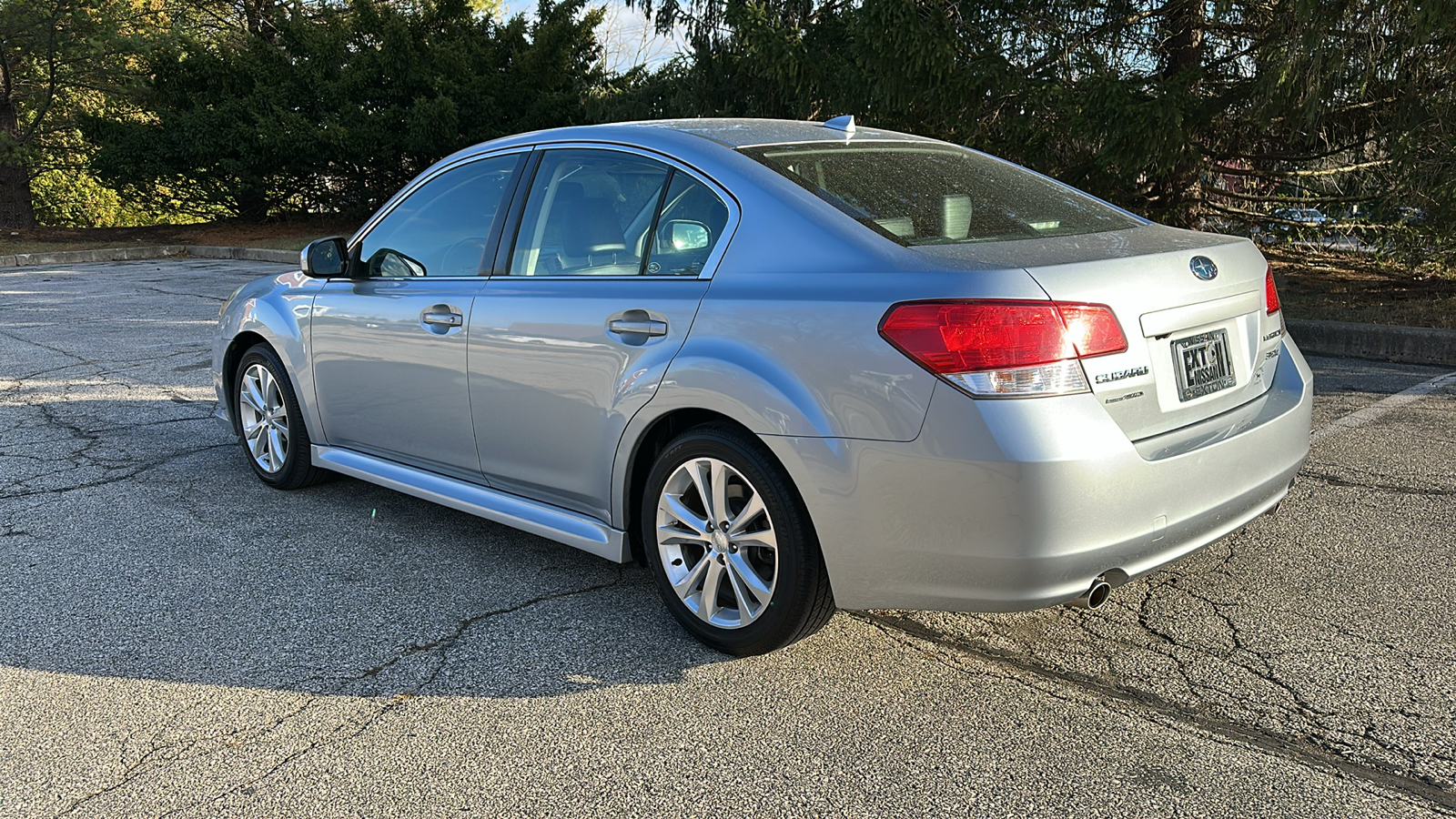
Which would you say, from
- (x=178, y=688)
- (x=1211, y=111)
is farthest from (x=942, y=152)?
(x=1211, y=111)

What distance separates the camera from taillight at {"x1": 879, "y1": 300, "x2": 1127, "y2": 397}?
2.88m

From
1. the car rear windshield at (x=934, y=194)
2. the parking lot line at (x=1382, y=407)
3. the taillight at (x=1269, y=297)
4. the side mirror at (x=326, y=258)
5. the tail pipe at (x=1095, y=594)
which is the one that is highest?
the car rear windshield at (x=934, y=194)

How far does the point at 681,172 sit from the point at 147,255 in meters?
22.0

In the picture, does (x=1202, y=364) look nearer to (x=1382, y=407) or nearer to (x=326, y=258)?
(x=326, y=258)

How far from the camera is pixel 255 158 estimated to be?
23.9 meters

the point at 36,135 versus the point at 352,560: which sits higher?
the point at 36,135

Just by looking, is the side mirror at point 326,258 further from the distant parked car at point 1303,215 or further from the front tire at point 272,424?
the distant parked car at point 1303,215

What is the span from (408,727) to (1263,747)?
2.16m

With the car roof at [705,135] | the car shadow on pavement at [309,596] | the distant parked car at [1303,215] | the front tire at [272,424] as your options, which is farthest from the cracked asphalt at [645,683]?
the distant parked car at [1303,215]

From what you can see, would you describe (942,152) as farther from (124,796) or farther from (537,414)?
(124,796)

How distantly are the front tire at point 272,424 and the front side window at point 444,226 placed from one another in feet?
2.68

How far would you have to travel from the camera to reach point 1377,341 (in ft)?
27.8

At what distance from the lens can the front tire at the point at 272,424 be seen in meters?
5.28

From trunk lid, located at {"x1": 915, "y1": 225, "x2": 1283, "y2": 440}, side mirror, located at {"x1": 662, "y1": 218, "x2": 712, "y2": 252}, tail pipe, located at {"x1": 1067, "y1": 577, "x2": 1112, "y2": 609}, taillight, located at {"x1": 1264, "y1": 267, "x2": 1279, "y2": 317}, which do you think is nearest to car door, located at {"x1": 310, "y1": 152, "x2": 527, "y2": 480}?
side mirror, located at {"x1": 662, "y1": 218, "x2": 712, "y2": 252}
